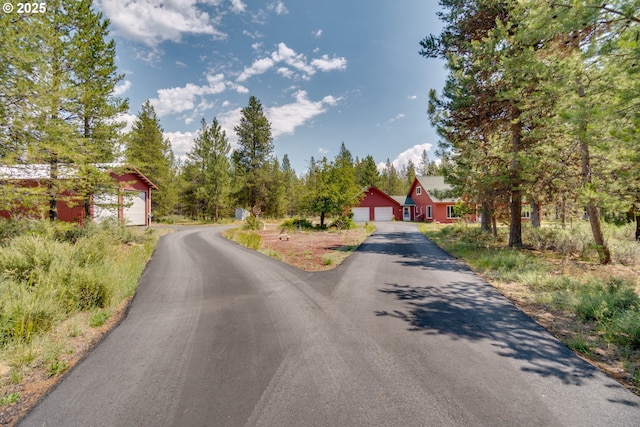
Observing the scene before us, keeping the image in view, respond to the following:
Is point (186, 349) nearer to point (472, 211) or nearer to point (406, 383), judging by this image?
point (406, 383)

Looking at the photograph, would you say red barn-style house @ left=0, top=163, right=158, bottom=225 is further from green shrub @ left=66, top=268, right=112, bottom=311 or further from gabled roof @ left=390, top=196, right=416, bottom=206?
gabled roof @ left=390, top=196, right=416, bottom=206

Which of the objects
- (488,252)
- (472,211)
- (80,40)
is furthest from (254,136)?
(488,252)

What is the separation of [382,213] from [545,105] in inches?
1222

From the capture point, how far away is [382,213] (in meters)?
40.2

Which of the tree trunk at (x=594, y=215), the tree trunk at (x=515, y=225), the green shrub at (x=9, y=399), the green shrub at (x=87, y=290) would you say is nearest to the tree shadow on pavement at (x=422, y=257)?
the tree trunk at (x=515, y=225)

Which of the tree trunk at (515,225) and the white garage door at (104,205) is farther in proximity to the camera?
the white garage door at (104,205)

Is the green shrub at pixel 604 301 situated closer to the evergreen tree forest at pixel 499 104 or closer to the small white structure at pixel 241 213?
the evergreen tree forest at pixel 499 104

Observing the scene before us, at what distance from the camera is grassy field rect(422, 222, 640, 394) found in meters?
3.86

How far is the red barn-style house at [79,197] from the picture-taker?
29.6ft

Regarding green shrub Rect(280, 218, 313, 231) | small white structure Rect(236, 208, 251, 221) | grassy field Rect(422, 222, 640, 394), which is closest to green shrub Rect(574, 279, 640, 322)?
grassy field Rect(422, 222, 640, 394)

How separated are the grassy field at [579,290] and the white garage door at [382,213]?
27.1 metres

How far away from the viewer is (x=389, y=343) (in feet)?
13.3

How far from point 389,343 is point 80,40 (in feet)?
57.9

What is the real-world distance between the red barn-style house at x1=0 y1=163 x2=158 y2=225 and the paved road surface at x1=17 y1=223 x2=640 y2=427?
293 inches
